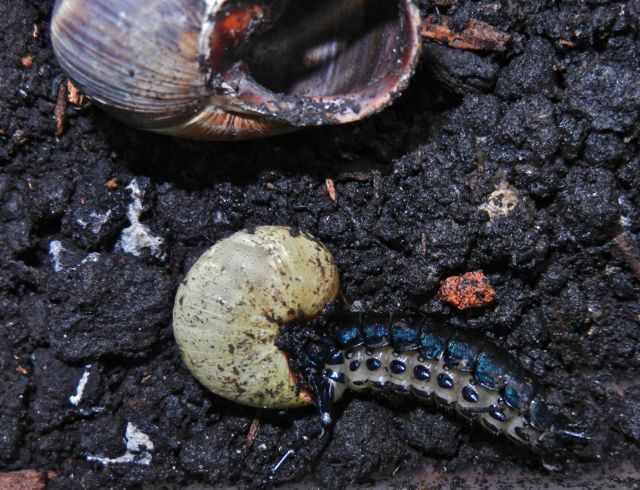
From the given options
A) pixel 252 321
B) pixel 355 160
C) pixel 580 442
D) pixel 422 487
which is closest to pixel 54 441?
pixel 252 321

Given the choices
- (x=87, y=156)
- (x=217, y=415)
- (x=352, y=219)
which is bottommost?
(x=217, y=415)

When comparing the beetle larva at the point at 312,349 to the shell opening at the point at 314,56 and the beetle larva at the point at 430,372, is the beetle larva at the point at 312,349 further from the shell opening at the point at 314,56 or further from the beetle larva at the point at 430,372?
the shell opening at the point at 314,56

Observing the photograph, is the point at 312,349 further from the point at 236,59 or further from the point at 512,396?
the point at 236,59

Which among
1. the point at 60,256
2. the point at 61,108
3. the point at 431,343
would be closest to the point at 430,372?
the point at 431,343

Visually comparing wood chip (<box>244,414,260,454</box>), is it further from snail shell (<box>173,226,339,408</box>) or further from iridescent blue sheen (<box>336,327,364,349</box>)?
iridescent blue sheen (<box>336,327,364,349</box>)

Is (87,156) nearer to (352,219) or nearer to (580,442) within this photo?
(352,219)

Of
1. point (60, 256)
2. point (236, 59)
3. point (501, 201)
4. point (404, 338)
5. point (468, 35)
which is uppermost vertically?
point (468, 35)

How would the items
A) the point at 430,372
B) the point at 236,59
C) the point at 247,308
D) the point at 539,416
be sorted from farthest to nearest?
the point at 430,372 → the point at 539,416 → the point at 247,308 → the point at 236,59
